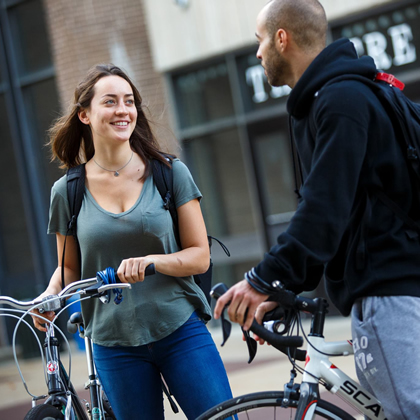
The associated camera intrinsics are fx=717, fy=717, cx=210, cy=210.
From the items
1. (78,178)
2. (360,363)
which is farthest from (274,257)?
(78,178)

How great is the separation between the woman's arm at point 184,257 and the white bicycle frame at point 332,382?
28.5 inches

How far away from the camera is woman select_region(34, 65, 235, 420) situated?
305 centimetres

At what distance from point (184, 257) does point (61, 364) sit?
0.91 metres

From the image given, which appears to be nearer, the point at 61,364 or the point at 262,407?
the point at 262,407

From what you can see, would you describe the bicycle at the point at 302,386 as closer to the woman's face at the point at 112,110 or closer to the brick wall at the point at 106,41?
the woman's face at the point at 112,110

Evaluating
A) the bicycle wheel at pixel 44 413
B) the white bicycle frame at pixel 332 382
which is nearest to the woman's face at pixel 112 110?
the bicycle wheel at pixel 44 413

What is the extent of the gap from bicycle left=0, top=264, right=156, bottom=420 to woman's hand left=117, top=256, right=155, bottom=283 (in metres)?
0.03

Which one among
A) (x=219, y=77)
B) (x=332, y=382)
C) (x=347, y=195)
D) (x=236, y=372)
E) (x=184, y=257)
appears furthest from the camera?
(x=219, y=77)

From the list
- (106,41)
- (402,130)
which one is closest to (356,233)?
(402,130)

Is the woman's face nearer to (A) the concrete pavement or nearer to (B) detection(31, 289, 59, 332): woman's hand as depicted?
(B) detection(31, 289, 59, 332): woman's hand

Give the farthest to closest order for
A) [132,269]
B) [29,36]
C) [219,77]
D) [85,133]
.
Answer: [29,36] < [219,77] < [85,133] < [132,269]

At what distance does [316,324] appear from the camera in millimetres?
2533

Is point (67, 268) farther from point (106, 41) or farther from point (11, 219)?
point (11, 219)

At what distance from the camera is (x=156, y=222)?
3.10 metres
